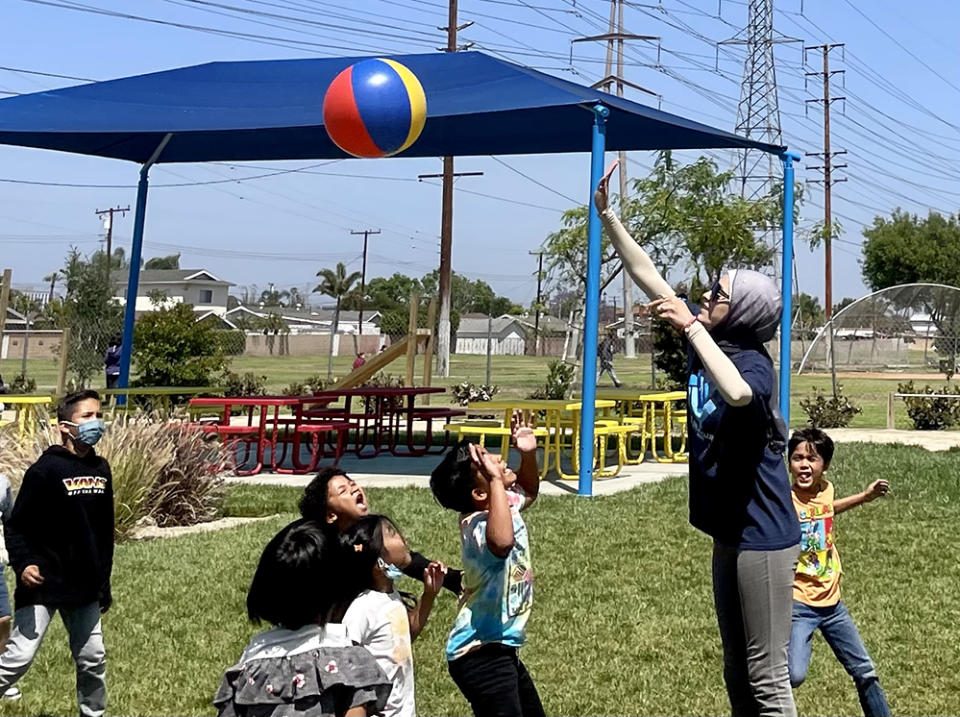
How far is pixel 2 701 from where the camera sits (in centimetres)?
587

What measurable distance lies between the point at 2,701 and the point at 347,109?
247 inches

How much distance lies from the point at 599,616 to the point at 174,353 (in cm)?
1641

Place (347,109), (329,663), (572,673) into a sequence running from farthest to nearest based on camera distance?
(347,109)
(572,673)
(329,663)

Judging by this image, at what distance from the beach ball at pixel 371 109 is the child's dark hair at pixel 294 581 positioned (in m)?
8.07

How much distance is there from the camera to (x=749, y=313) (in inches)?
157

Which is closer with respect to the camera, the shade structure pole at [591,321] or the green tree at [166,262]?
the shade structure pole at [591,321]

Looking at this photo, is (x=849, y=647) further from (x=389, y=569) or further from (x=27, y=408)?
(x=27, y=408)

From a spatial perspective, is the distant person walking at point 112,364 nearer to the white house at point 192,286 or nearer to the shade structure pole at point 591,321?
the shade structure pole at point 591,321

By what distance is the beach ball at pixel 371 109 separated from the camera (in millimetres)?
10891

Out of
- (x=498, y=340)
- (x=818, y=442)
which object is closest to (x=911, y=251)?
(x=498, y=340)


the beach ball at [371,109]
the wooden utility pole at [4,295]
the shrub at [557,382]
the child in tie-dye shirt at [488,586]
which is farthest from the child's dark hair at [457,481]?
the shrub at [557,382]

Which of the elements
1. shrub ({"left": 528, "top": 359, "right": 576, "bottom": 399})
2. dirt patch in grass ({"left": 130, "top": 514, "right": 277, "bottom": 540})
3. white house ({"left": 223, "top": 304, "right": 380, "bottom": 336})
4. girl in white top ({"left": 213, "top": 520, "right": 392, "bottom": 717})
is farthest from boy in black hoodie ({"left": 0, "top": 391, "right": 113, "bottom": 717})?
white house ({"left": 223, "top": 304, "right": 380, "bottom": 336})

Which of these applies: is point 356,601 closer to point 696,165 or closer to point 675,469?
point 675,469

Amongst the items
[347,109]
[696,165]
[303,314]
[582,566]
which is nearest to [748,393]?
[582,566]
